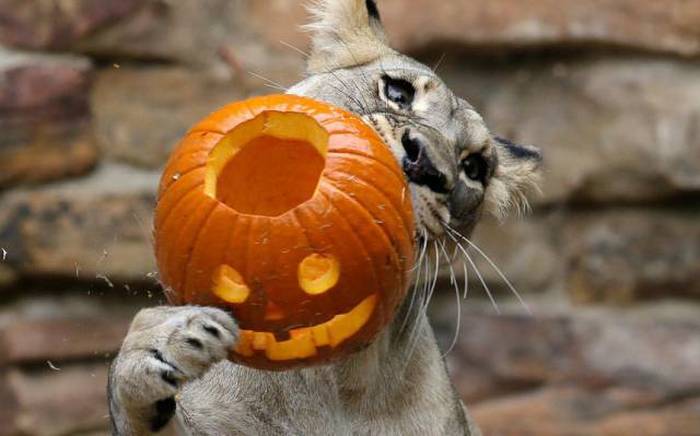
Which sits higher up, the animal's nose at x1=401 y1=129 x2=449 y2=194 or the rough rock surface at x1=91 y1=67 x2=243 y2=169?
the animal's nose at x1=401 y1=129 x2=449 y2=194

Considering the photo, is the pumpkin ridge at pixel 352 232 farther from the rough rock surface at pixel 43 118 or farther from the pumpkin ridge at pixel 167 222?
the rough rock surface at pixel 43 118

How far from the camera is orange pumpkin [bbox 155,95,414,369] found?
2650mm

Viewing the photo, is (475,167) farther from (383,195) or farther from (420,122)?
(383,195)

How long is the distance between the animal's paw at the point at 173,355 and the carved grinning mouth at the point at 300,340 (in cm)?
7

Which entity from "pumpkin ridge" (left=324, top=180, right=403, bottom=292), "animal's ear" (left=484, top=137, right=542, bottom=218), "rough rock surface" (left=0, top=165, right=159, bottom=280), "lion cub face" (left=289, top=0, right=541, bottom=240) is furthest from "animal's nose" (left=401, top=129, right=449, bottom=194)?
"rough rock surface" (left=0, top=165, right=159, bottom=280)

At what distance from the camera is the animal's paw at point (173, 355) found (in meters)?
2.62

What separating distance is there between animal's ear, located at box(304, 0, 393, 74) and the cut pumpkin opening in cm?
104

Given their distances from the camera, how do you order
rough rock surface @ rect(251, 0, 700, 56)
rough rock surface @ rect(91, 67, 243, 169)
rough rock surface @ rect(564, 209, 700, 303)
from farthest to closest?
rough rock surface @ rect(564, 209, 700, 303)
rough rock surface @ rect(251, 0, 700, 56)
rough rock surface @ rect(91, 67, 243, 169)

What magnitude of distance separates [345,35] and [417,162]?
955 millimetres

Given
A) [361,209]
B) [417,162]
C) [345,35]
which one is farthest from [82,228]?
[361,209]

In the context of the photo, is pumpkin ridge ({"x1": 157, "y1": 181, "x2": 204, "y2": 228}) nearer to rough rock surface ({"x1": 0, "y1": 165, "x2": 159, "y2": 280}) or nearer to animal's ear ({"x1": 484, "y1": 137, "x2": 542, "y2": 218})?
animal's ear ({"x1": 484, "y1": 137, "x2": 542, "y2": 218})

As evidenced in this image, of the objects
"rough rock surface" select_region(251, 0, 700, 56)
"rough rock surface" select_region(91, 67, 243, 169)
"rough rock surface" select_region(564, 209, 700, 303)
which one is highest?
"rough rock surface" select_region(251, 0, 700, 56)

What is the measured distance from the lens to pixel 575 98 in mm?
5066

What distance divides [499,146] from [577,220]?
1363 millimetres
